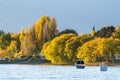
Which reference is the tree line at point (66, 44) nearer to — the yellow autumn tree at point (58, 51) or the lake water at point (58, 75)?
the yellow autumn tree at point (58, 51)

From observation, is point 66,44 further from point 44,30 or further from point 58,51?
point 44,30

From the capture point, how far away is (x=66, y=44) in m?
158

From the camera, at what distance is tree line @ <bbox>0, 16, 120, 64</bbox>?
15062cm

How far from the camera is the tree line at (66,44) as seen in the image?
150625 millimetres

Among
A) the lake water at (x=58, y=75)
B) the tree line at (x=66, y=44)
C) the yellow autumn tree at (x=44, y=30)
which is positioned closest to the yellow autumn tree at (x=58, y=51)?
the tree line at (x=66, y=44)

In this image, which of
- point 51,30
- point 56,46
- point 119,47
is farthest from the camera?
point 51,30

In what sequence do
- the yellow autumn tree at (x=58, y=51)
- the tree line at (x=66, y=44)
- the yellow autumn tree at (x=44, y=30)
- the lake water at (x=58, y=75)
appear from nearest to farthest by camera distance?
the lake water at (x=58, y=75)
the tree line at (x=66, y=44)
the yellow autumn tree at (x=58, y=51)
the yellow autumn tree at (x=44, y=30)

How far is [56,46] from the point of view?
16162 cm

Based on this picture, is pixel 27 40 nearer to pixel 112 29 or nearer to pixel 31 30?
pixel 31 30

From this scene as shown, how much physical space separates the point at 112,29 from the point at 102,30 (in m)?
3.48

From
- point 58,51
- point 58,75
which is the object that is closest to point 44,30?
point 58,51

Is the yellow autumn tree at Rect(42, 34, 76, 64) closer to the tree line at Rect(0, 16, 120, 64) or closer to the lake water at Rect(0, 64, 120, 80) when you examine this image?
the tree line at Rect(0, 16, 120, 64)

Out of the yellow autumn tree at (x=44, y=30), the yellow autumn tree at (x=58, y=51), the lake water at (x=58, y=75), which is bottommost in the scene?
the lake water at (x=58, y=75)

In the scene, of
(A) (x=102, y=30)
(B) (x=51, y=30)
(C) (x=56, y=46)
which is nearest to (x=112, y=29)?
(A) (x=102, y=30)
